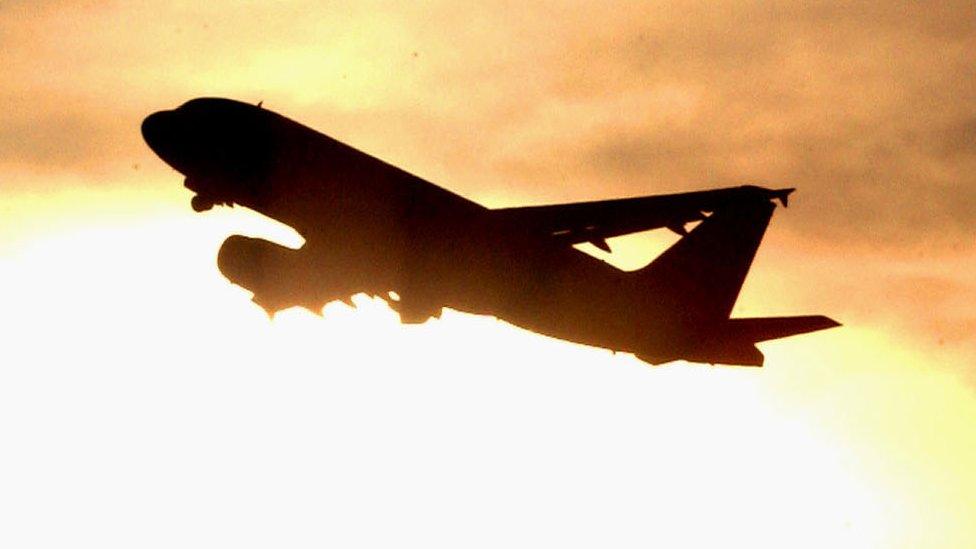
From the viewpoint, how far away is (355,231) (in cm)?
4328

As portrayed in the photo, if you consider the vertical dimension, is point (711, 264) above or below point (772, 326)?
above

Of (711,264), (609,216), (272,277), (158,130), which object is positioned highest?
(158,130)

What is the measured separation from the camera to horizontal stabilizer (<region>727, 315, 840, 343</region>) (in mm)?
42281

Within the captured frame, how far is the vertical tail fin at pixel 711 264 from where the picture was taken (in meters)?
48.0

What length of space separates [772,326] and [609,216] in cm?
683

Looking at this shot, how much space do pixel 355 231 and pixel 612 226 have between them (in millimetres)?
8584

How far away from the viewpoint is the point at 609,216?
43188 millimetres

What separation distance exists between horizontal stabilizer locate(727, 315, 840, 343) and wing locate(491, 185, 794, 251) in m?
4.10

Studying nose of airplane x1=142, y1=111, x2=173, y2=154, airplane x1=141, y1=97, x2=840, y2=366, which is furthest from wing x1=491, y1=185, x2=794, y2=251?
nose of airplane x1=142, y1=111, x2=173, y2=154

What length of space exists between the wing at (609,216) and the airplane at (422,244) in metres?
0.05

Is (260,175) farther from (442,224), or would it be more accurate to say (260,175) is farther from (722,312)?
(722,312)

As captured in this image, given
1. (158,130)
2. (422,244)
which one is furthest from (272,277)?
(158,130)

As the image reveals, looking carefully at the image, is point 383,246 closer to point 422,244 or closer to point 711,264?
point 422,244

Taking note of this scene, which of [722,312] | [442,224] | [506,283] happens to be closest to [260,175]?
[442,224]
